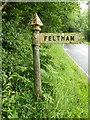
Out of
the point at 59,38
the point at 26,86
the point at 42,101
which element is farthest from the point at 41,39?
the point at 42,101

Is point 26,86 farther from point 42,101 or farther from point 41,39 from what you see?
point 41,39

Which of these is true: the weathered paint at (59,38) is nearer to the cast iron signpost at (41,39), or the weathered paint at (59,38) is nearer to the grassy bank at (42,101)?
the cast iron signpost at (41,39)

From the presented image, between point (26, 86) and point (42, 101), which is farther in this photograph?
point (26, 86)

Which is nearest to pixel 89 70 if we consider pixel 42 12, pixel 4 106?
pixel 42 12

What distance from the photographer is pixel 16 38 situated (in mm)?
Answer: 8227

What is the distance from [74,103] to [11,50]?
2072 millimetres

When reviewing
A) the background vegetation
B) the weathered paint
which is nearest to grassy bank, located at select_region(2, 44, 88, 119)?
the background vegetation

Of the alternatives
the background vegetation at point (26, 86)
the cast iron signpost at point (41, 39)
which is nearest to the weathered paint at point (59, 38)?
the cast iron signpost at point (41, 39)

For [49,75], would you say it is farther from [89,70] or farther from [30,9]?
[89,70]

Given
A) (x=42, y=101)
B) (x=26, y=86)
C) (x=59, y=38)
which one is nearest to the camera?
(x=42, y=101)

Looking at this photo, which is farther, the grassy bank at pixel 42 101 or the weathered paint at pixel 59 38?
the weathered paint at pixel 59 38

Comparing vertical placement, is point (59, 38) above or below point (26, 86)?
above

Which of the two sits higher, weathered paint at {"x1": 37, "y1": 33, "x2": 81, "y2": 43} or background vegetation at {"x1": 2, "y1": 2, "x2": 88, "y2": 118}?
weathered paint at {"x1": 37, "y1": 33, "x2": 81, "y2": 43}

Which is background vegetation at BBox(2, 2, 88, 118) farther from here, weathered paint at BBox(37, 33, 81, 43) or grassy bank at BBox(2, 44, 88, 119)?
weathered paint at BBox(37, 33, 81, 43)
